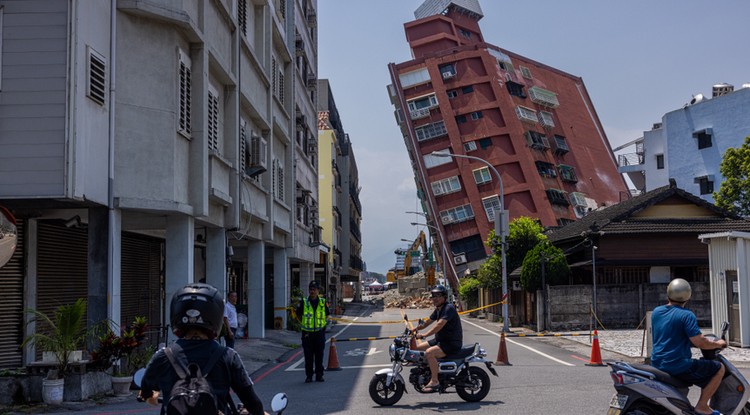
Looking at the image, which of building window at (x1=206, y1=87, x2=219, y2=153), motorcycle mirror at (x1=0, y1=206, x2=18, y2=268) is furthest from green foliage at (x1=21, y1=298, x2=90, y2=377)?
building window at (x1=206, y1=87, x2=219, y2=153)

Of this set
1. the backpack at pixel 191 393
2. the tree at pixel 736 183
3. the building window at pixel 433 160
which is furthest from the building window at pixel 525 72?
the backpack at pixel 191 393

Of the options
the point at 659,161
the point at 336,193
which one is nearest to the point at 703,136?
the point at 659,161

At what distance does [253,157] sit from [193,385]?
21.6 metres

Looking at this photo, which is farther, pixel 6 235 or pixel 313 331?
pixel 313 331

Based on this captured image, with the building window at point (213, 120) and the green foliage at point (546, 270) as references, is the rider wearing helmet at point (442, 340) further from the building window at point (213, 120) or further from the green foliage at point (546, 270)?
the green foliage at point (546, 270)

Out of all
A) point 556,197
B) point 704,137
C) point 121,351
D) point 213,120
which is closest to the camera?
point 121,351

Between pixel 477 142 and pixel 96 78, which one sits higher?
pixel 477 142

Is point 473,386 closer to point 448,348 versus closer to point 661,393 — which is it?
point 448,348

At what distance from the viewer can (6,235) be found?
1306 centimetres

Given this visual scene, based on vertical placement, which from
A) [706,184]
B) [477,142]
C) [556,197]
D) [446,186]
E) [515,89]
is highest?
[515,89]

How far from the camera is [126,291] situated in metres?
21.4

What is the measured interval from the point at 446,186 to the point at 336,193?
1422 centimetres

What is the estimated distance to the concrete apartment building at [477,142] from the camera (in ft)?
214

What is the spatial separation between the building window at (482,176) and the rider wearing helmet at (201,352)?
61.6 meters
